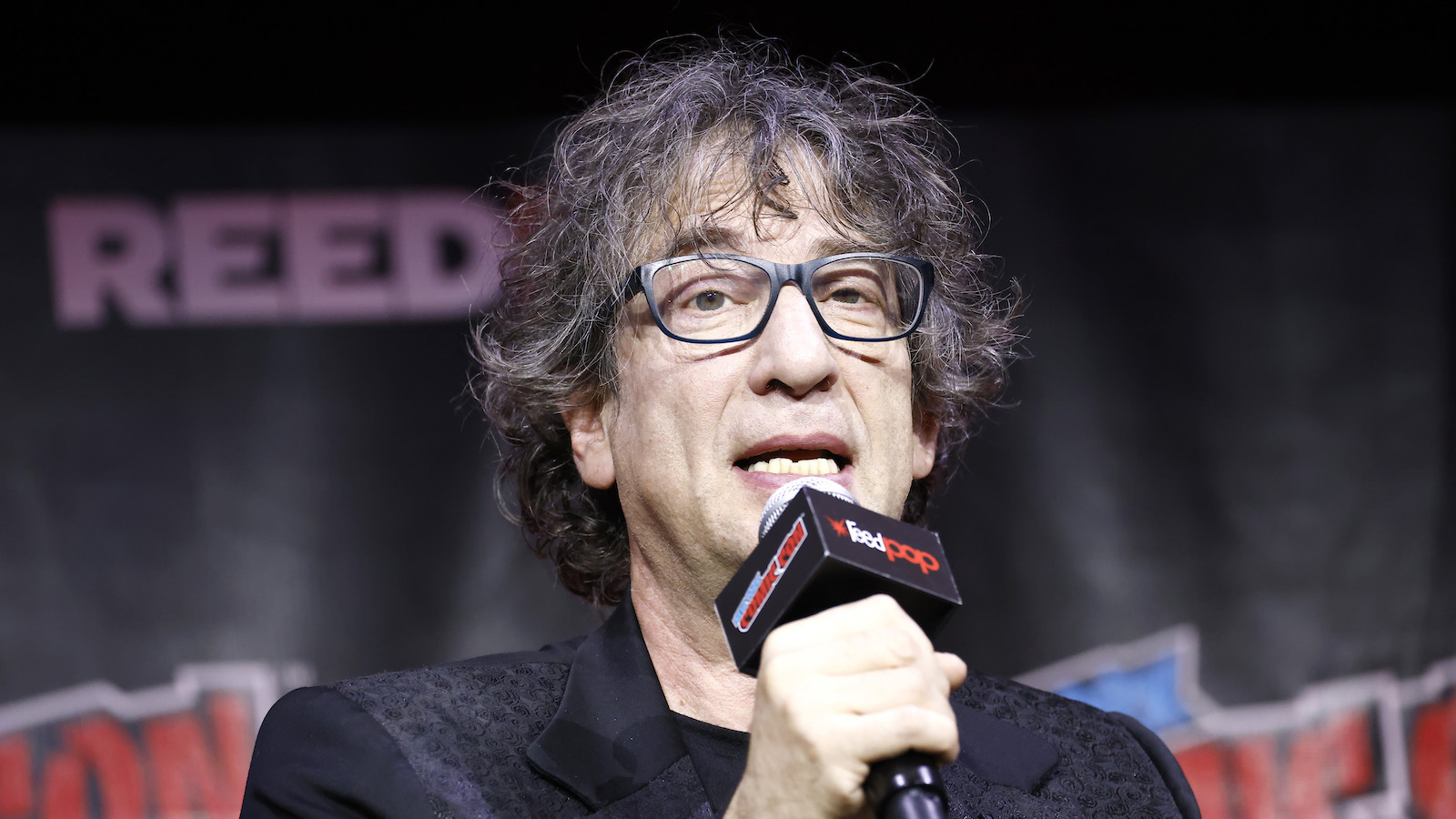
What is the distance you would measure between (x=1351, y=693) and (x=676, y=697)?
7.80 ft

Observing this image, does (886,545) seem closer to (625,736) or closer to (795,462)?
(795,462)

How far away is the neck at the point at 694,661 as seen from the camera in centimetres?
152

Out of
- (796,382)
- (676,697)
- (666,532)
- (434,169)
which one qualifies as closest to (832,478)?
(796,382)

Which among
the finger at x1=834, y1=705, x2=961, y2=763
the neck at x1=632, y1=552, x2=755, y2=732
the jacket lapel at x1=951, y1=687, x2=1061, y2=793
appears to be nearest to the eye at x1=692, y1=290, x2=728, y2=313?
the neck at x1=632, y1=552, x2=755, y2=732

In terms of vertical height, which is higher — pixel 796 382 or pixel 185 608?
pixel 796 382

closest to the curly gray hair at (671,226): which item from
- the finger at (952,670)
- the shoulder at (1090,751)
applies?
the shoulder at (1090,751)

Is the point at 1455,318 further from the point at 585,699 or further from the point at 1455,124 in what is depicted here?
the point at 585,699

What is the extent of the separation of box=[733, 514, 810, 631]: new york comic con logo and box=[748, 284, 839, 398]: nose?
0.42 m

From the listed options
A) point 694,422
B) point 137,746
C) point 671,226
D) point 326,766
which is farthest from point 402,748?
point 137,746

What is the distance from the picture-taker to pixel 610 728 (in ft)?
4.73

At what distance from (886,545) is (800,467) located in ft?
1.43

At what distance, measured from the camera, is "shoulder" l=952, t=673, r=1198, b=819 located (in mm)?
1587

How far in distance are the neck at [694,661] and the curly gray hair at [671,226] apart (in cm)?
32

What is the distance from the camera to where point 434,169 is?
121 inches
